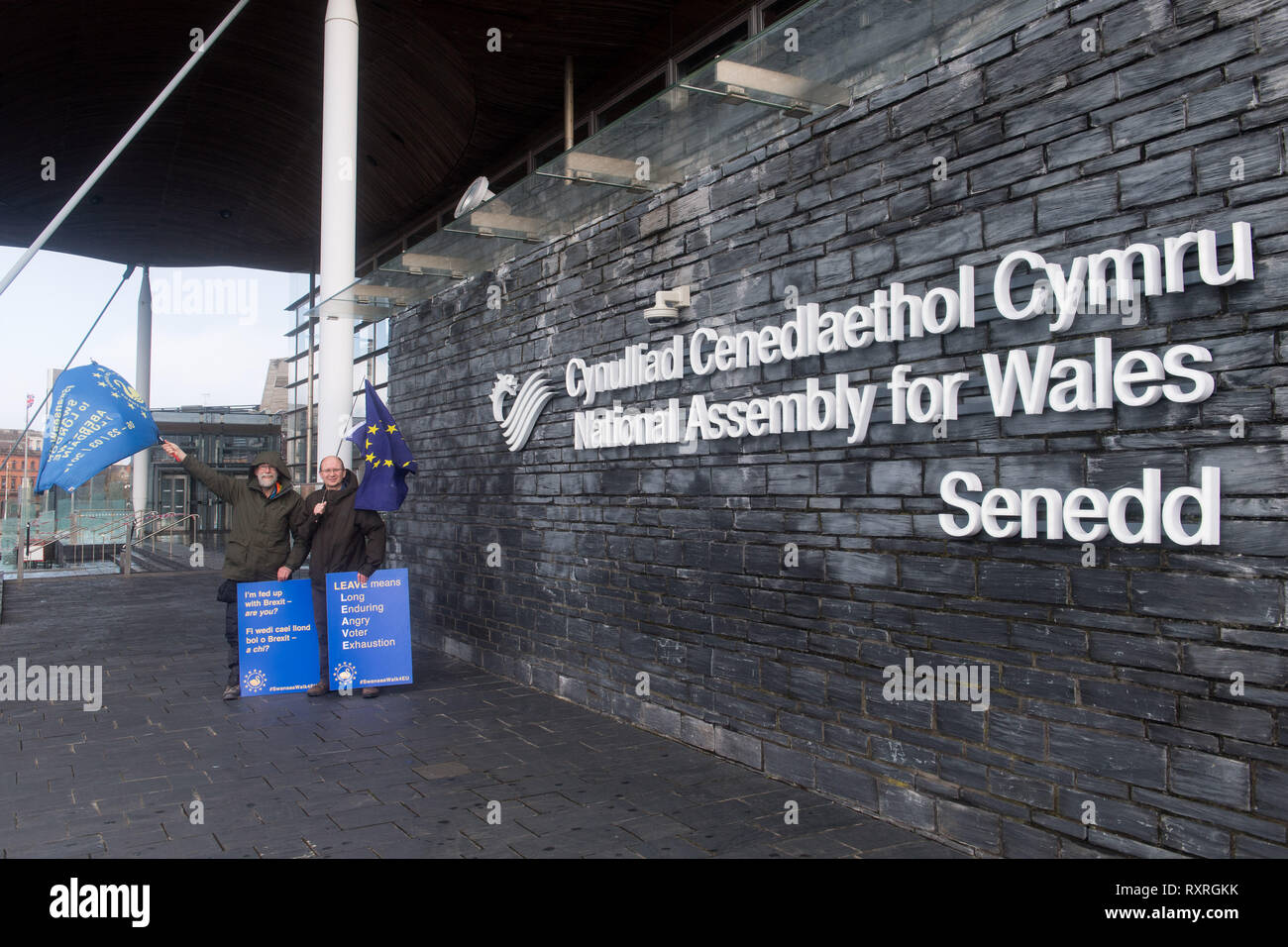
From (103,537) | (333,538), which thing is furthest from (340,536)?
(103,537)

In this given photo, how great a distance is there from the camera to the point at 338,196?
8.95m

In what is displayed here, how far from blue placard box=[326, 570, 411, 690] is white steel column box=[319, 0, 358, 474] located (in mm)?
2137

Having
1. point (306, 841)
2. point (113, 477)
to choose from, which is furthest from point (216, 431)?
point (306, 841)

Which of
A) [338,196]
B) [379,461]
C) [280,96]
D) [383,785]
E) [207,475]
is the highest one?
[280,96]

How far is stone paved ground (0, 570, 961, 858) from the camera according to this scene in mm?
3830

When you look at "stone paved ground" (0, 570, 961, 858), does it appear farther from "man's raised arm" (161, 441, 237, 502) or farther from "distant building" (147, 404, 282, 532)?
"distant building" (147, 404, 282, 532)

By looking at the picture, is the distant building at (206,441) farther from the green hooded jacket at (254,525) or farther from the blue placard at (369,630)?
the blue placard at (369,630)

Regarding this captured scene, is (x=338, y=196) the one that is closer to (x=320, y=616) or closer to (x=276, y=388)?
(x=320, y=616)

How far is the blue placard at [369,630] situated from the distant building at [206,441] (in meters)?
27.0

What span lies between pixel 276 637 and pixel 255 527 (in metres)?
0.85

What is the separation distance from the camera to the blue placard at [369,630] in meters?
6.84
